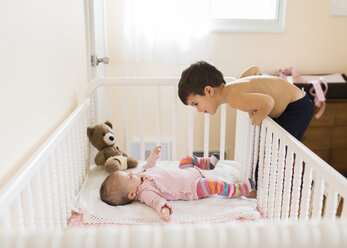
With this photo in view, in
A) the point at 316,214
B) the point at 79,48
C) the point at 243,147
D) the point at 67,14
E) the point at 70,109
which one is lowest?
the point at 243,147

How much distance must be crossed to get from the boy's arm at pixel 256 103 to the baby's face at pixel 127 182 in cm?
49

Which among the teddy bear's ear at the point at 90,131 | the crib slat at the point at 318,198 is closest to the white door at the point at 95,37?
the teddy bear's ear at the point at 90,131

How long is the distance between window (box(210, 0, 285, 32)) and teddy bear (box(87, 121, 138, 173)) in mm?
1208

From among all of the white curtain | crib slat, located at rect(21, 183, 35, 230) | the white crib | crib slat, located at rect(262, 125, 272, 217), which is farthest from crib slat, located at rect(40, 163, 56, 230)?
the white curtain

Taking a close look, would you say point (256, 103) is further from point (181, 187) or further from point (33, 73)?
point (33, 73)

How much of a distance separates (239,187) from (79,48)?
3.07ft

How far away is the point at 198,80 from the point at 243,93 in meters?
0.19

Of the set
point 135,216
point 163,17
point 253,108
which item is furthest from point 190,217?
point 163,17

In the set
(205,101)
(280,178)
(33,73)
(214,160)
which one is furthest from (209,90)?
(33,73)

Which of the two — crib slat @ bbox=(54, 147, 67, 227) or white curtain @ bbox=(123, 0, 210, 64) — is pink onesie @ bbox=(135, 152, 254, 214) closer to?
crib slat @ bbox=(54, 147, 67, 227)

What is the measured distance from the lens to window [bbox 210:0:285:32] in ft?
8.38

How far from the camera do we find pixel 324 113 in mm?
2395

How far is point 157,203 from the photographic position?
53.6 inches

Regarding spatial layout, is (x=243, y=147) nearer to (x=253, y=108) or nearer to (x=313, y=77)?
(x=253, y=108)
